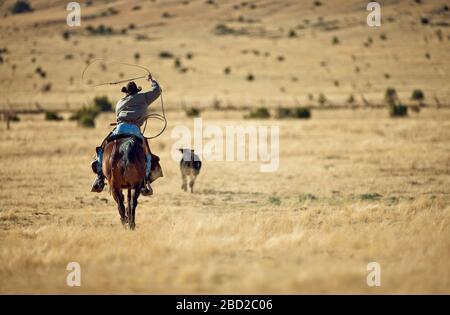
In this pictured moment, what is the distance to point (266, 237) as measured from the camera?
9.94 metres

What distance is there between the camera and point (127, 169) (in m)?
10.8

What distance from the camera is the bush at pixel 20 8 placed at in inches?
4094

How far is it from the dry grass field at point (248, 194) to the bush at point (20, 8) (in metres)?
37.9

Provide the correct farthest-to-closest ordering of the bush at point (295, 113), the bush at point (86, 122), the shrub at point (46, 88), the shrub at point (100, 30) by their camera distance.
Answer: the shrub at point (100, 30) < the shrub at point (46, 88) < the bush at point (295, 113) < the bush at point (86, 122)

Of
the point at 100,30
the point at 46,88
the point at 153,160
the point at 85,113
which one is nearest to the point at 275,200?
the point at 153,160

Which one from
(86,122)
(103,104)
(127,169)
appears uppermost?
(103,104)

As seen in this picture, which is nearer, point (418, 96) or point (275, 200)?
point (275, 200)

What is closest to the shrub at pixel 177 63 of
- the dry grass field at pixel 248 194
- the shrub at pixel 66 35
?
the dry grass field at pixel 248 194

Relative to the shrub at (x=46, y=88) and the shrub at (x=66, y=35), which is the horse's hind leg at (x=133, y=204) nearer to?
the shrub at (x=46, y=88)

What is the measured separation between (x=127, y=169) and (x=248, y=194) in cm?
640

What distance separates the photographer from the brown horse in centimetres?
1077

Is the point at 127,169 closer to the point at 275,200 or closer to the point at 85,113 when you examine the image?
the point at 275,200
